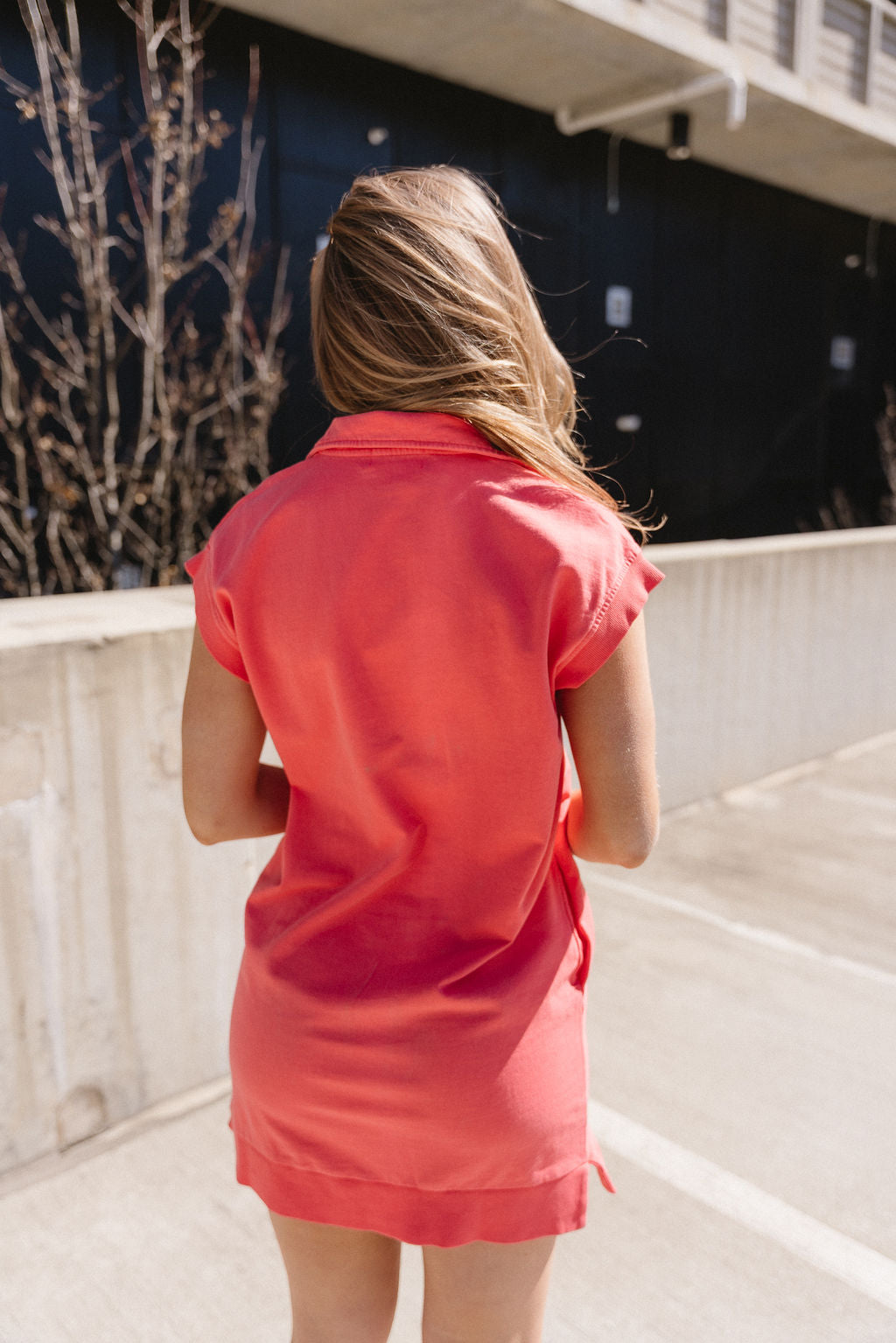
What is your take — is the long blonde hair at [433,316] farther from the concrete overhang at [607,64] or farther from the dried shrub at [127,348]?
the concrete overhang at [607,64]

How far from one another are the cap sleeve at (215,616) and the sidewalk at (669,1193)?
63.1 inches

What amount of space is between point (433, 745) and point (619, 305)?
10583mm

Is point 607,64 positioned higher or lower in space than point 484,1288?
higher

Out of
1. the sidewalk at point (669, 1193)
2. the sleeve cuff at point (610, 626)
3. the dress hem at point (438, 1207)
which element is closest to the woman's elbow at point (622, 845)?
the sleeve cuff at point (610, 626)

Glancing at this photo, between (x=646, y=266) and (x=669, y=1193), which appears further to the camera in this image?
(x=646, y=266)

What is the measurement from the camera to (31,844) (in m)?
2.36

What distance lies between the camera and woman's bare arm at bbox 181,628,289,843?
1.16 meters

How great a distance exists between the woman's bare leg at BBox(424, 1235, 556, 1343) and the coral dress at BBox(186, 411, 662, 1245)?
5cm

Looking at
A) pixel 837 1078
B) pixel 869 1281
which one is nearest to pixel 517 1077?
pixel 869 1281

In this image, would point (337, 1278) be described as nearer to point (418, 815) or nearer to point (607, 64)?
point (418, 815)

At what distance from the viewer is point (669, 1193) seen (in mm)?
2406

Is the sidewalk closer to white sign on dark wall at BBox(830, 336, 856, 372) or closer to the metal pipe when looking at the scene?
the metal pipe

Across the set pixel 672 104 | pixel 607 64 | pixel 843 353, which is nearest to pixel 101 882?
pixel 607 64

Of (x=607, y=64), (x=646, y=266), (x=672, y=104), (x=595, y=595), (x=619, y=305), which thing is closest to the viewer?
(x=595, y=595)
